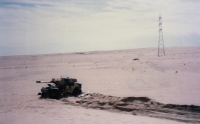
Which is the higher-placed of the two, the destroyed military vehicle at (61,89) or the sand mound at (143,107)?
the destroyed military vehicle at (61,89)

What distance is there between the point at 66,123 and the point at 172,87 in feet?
40.5

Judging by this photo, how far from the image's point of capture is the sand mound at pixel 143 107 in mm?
12157

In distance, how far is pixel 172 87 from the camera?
830 inches

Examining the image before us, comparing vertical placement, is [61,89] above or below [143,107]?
above

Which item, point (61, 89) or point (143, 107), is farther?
point (61, 89)

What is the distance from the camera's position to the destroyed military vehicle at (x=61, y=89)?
703 inches

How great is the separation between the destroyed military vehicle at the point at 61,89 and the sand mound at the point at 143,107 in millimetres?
935

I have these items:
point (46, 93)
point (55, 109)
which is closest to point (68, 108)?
point (55, 109)

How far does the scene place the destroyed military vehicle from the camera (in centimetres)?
1785

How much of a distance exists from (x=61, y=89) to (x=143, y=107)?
7116mm

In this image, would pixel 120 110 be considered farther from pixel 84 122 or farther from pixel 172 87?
pixel 172 87

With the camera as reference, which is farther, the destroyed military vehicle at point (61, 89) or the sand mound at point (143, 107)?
the destroyed military vehicle at point (61, 89)

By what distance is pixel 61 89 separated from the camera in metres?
18.7

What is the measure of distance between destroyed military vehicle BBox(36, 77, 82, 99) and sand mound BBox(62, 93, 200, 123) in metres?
0.94
